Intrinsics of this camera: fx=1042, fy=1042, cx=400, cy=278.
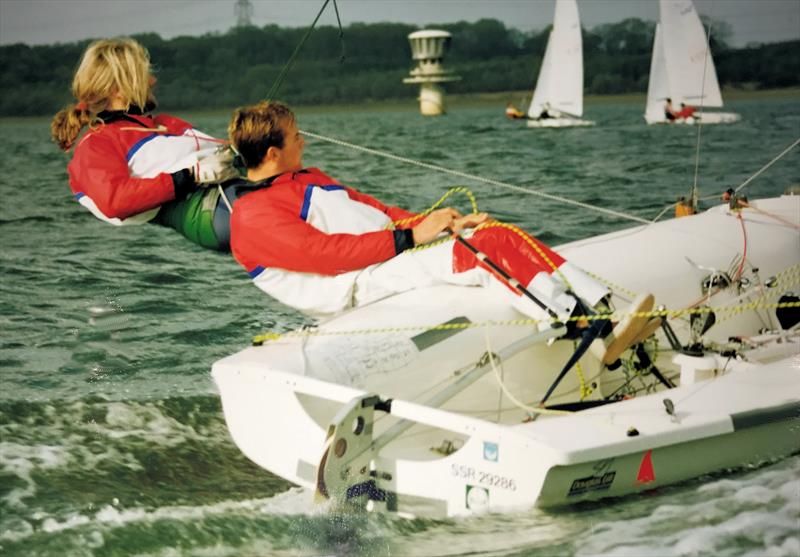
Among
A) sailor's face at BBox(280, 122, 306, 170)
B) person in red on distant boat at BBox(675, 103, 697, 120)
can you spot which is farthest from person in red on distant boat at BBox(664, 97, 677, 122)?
sailor's face at BBox(280, 122, 306, 170)

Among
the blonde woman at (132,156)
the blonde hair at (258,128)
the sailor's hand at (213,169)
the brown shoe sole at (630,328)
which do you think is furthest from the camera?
the sailor's hand at (213,169)

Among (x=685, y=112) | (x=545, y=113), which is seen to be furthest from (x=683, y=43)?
(x=545, y=113)

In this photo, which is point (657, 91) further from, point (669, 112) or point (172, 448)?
point (172, 448)

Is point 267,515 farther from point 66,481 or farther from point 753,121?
point 753,121

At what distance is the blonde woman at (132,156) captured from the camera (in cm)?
397

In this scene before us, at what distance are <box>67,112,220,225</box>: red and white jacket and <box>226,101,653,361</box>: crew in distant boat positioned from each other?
0.33 meters

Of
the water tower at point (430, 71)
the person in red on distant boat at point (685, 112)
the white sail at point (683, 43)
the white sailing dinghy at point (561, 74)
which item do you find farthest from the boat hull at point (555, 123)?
the water tower at point (430, 71)

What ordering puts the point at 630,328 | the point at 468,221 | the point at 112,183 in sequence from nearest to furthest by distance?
the point at 630,328, the point at 468,221, the point at 112,183

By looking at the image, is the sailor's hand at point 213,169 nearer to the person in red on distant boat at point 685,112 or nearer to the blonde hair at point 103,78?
the blonde hair at point 103,78

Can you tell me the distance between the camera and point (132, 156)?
4.13 m

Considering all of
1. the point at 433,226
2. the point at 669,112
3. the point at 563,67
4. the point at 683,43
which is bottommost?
the point at 433,226

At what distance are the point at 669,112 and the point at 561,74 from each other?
3.05 m

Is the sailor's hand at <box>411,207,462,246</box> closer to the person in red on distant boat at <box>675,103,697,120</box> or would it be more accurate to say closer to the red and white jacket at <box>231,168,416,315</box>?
the red and white jacket at <box>231,168,416,315</box>

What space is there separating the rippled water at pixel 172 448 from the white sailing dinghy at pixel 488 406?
10 centimetres
